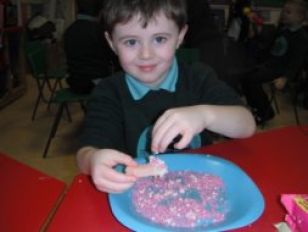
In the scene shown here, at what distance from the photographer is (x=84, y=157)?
2.79 feet

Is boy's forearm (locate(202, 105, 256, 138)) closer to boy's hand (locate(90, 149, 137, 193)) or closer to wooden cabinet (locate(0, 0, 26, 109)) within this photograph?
boy's hand (locate(90, 149, 137, 193))

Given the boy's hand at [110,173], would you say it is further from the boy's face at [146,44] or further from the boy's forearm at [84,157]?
the boy's face at [146,44]

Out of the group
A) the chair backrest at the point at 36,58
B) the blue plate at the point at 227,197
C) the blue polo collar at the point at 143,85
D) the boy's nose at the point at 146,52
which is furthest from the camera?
the chair backrest at the point at 36,58

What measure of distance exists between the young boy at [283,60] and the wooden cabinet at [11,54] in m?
1.94

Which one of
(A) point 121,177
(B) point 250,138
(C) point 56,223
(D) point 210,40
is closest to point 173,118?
(A) point 121,177

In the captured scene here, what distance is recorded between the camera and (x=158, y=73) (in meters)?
0.95

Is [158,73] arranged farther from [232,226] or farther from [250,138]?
[232,226]

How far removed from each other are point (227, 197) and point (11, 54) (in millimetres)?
3533

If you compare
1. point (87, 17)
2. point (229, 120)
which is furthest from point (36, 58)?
point (229, 120)

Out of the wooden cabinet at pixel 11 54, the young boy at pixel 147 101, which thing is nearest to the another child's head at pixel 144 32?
the young boy at pixel 147 101

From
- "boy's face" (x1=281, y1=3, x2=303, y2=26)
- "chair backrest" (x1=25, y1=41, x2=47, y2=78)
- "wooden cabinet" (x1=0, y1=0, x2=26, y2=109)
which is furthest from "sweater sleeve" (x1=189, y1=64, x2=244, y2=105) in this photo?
"wooden cabinet" (x1=0, y1=0, x2=26, y2=109)

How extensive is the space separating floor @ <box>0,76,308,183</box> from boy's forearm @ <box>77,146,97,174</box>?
4.05ft

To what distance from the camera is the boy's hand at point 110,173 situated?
629 mm

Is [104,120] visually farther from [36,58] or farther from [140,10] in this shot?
[36,58]
